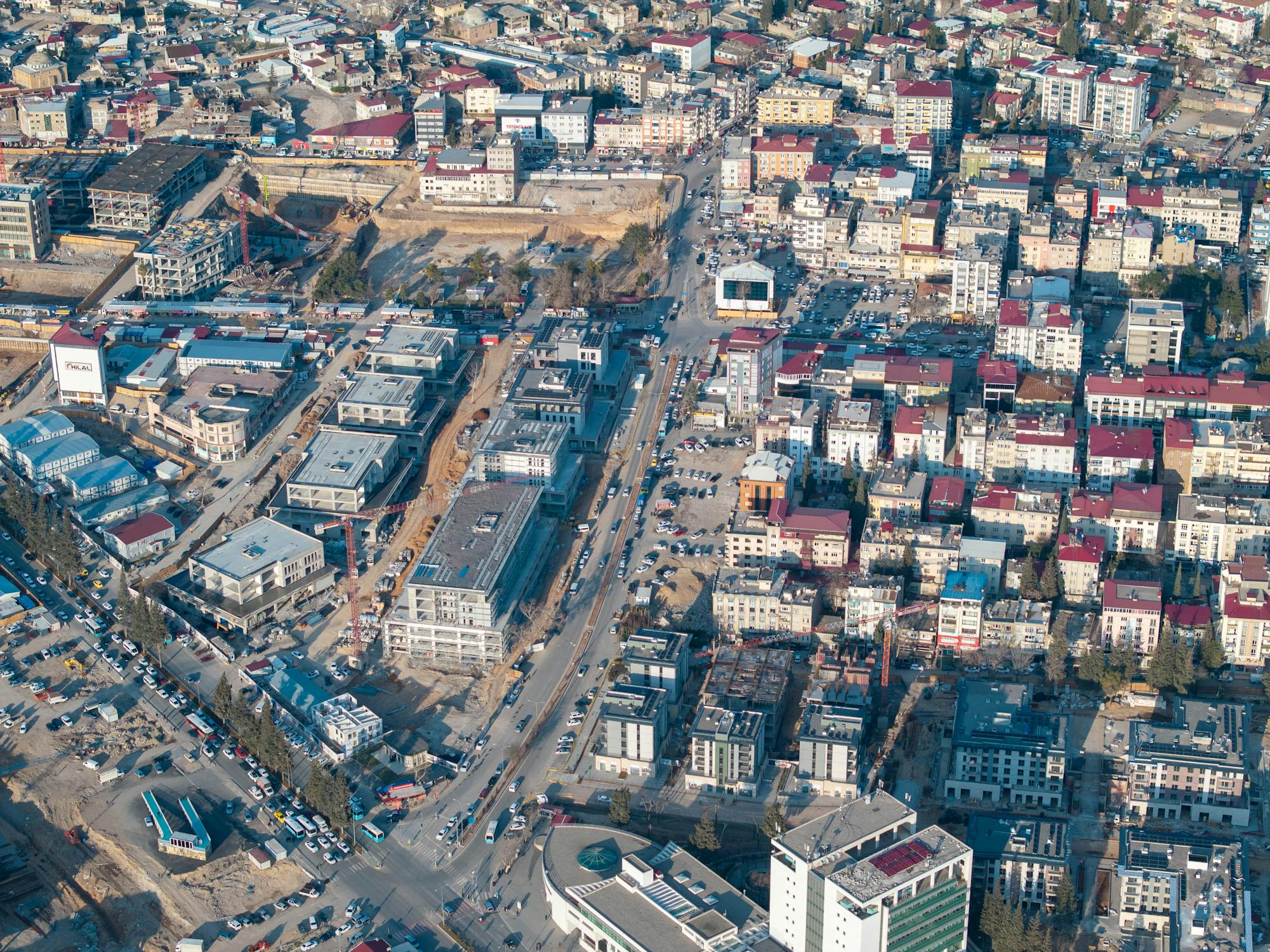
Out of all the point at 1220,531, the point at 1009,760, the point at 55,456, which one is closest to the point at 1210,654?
the point at 1220,531

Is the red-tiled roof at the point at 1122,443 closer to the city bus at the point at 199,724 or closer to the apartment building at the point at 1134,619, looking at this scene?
the apartment building at the point at 1134,619

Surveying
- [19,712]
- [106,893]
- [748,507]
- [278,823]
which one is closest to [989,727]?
[748,507]

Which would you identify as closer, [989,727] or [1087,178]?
[989,727]

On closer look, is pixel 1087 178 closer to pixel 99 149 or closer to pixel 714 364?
pixel 714 364

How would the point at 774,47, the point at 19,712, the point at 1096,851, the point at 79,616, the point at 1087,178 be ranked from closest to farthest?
1. the point at 1096,851
2. the point at 19,712
3. the point at 79,616
4. the point at 1087,178
5. the point at 774,47

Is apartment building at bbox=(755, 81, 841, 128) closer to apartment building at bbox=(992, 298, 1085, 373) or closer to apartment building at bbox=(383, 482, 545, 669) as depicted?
apartment building at bbox=(992, 298, 1085, 373)

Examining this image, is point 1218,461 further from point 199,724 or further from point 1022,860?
point 199,724
